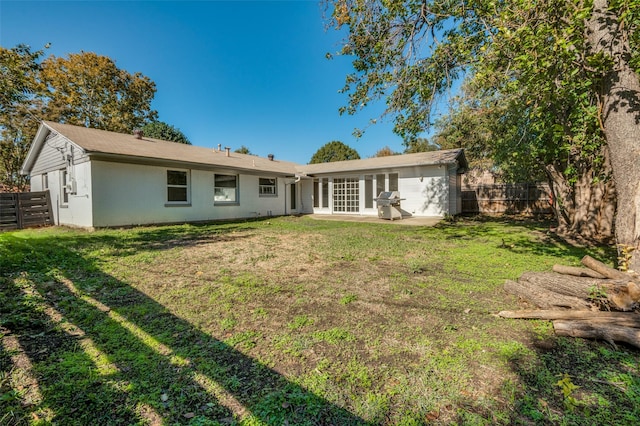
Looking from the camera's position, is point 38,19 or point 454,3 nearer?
point 454,3

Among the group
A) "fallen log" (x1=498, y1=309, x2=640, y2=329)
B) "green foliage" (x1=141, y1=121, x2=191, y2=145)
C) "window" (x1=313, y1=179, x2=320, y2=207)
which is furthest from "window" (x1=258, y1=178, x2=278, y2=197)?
"green foliage" (x1=141, y1=121, x2=191, y2=145)

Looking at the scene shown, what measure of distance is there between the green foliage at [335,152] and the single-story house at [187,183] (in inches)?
883

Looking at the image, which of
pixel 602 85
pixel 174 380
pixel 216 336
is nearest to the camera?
pixel 174 380

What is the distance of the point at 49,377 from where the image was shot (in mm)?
1898

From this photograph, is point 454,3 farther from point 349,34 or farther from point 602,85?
point 602,85

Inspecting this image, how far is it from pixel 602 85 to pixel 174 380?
5682mm

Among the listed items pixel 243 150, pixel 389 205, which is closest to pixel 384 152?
pixel 243 150

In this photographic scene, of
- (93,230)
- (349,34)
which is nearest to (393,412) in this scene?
(349,34)

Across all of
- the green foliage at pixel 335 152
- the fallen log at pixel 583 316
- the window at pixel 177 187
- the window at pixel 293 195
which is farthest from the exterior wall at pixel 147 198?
the green foliage at pixel 335 152

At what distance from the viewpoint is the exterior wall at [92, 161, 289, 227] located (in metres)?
9.29

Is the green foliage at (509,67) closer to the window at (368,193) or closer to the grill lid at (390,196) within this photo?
the grill lid at (390,196)

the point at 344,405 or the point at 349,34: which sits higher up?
the point at 349,34

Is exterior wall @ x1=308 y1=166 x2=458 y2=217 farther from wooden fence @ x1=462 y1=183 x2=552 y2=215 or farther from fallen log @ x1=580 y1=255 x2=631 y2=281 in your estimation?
fallen log @ x1=580 y1=255 x2=631 y2=281

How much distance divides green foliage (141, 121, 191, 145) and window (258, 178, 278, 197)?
14.6 m
